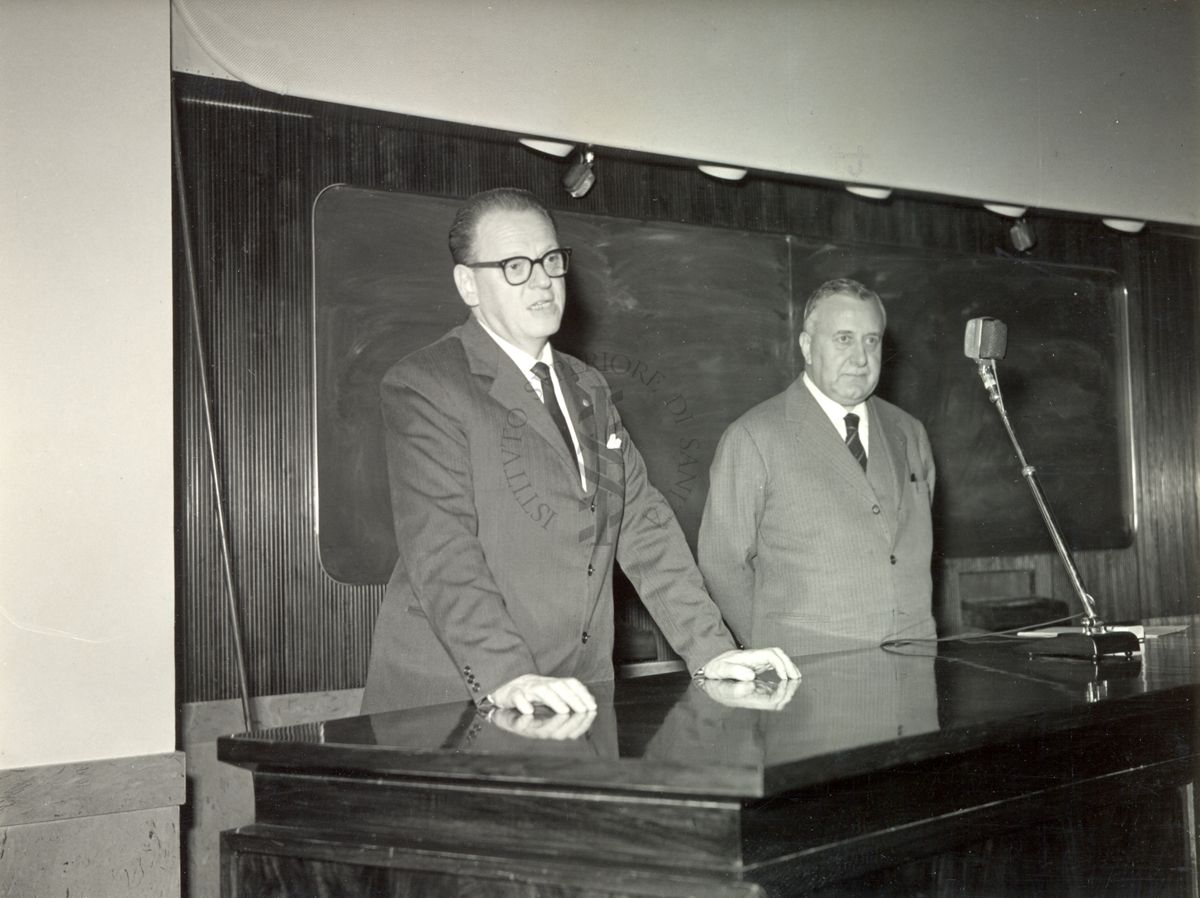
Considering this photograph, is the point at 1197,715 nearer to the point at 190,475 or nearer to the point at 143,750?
the point at 143,750

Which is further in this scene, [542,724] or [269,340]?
[269,340]

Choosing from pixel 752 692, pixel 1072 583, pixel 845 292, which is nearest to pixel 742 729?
pixel 752 692

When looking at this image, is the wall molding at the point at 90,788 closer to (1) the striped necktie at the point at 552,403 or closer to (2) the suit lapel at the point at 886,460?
(1) the striped necktie at the point at 552,403

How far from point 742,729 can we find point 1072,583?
118 cm

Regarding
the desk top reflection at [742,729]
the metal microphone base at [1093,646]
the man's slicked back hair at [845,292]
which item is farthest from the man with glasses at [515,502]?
the man's slicked back hair at [845,292]

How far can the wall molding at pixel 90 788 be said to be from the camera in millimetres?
2234

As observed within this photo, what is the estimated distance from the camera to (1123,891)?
1.59m

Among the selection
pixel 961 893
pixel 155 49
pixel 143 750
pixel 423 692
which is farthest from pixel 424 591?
pixel 155 49

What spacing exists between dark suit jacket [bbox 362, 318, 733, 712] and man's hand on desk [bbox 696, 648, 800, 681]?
0.08m

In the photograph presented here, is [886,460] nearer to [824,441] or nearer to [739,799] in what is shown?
[824,441]

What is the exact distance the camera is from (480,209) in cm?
194

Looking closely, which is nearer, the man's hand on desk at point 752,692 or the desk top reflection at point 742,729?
the desk top reflection at point 742,729

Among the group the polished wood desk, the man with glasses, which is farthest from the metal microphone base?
the man with glasses

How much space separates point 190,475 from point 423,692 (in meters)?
1.25
